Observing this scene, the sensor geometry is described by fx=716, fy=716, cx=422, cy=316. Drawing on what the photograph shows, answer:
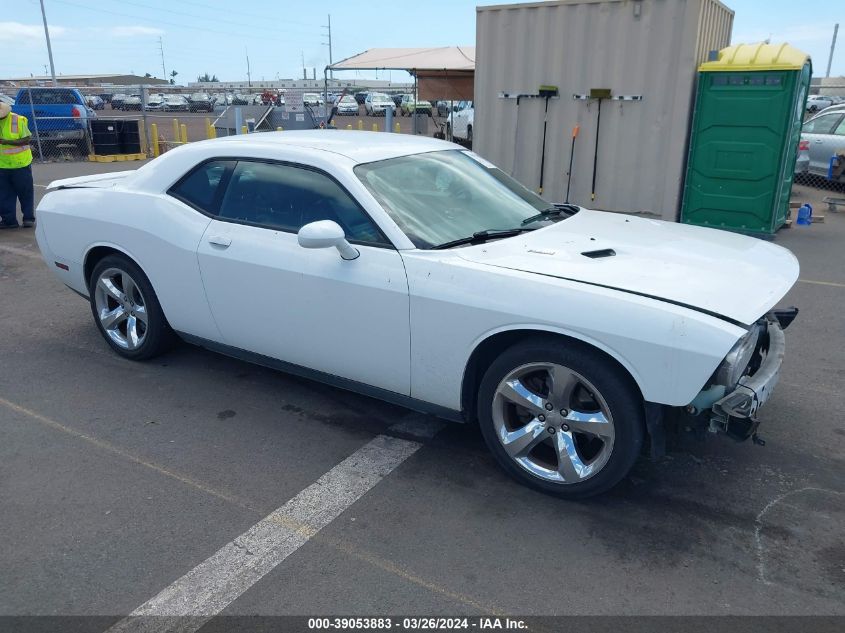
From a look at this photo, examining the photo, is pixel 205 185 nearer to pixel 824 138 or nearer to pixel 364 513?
pixel 364 513

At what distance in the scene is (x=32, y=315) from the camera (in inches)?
244

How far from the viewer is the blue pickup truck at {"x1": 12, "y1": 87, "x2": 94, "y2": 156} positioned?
1804 cm

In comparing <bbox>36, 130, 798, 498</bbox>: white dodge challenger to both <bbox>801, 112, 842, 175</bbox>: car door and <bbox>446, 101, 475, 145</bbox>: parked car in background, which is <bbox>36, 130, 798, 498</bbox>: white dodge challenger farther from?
<bbox>446, 101, 475, 145</bbox>: parked car in background

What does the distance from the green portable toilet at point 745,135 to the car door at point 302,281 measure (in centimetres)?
703

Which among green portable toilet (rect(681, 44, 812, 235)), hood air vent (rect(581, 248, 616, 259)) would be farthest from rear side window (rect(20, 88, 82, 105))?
hood air vent (rect(581, 248, 616, 259))

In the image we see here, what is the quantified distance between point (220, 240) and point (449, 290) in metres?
1.60

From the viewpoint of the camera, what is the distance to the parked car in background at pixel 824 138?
1358cm

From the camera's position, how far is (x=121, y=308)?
5008 millimetres

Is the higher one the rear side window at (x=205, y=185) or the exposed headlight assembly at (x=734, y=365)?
the rear side window at (x=205, y=185)

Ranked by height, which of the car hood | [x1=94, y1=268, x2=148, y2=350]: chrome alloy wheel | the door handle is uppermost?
the car hood

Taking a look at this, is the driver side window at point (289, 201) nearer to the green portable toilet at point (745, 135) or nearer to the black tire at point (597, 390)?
the black tire at point (597, 390)

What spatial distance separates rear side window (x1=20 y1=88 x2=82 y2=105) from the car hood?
1878 cm

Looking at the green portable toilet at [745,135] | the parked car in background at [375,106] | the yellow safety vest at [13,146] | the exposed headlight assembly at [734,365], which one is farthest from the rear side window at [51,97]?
the parked car in background at [375,106]

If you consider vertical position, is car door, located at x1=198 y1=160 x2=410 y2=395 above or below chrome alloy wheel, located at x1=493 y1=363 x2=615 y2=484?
above
